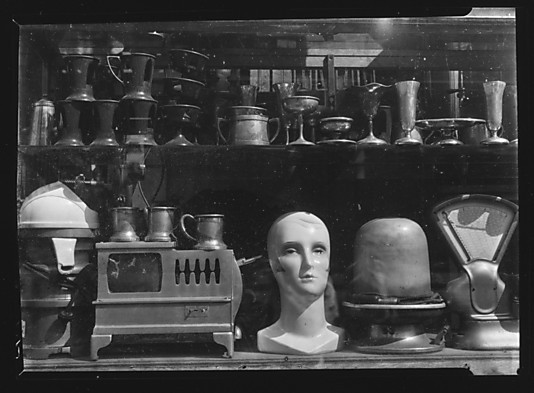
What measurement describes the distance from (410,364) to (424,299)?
0.26 m

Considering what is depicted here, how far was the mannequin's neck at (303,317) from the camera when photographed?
2584 mm

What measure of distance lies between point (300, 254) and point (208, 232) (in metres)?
0.37

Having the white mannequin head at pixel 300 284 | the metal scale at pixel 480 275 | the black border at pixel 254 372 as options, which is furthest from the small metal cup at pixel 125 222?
the metal scale at pixel 480 275

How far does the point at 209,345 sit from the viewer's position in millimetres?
2529

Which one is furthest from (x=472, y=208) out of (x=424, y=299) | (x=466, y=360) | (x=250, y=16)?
(x=250, y=16)

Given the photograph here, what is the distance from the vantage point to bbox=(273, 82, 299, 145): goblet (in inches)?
104

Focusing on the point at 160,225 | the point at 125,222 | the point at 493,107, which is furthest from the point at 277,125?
the point at 493,107

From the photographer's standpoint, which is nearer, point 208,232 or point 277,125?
point 208,232

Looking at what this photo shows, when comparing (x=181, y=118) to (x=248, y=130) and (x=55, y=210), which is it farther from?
(x=55, y=210)

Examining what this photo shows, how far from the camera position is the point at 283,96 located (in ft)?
8.65

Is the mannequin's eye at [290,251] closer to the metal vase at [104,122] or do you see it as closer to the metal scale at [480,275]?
the metal scale at [480,275]

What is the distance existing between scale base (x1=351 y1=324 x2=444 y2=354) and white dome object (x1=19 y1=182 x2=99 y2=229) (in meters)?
1.16

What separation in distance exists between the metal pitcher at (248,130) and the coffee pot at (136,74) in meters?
0.35

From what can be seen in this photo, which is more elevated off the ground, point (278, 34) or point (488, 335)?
point (278, 34)
